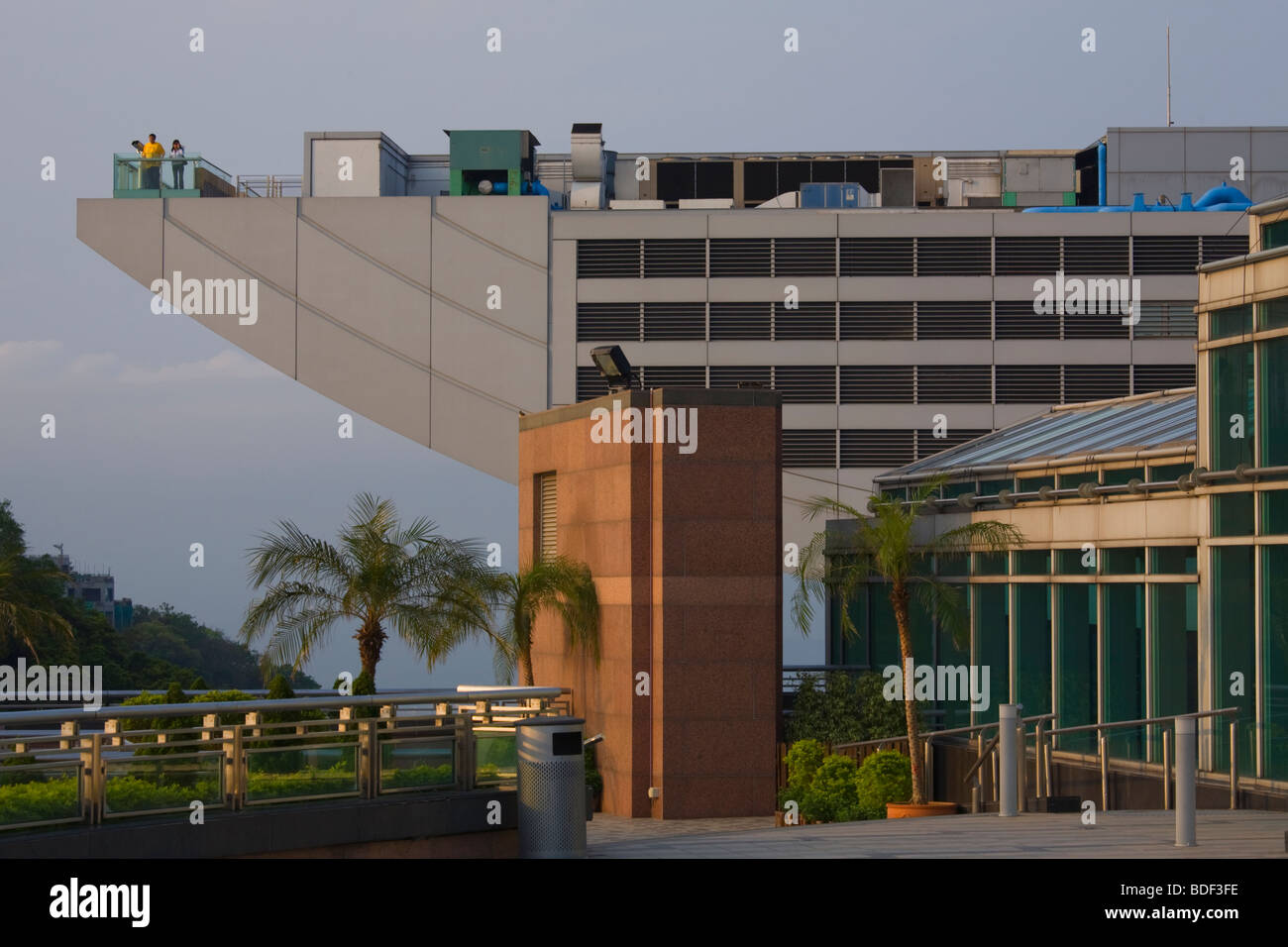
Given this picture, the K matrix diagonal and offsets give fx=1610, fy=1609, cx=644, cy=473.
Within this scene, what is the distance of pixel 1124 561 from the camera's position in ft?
72.1

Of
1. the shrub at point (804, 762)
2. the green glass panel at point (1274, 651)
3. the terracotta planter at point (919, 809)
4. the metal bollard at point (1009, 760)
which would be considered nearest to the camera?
the metal bollard at point (1009, 760)

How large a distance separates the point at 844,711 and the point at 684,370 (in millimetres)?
31060

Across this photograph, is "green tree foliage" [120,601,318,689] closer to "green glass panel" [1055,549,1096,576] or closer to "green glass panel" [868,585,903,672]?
"green glass panel" [868,585,903,672]

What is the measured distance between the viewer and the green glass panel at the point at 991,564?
25.1 meters

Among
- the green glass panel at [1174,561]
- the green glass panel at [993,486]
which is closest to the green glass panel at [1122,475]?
the green glass panel at [1174,561]

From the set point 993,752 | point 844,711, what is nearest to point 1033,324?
point 844,711

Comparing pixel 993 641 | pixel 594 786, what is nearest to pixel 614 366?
pixel 594 786

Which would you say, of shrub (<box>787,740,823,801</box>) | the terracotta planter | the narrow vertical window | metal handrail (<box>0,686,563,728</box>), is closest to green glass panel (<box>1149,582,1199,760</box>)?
the terracotta planter

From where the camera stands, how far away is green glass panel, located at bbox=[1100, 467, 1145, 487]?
72.3 ft

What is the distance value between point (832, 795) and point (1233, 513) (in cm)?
678

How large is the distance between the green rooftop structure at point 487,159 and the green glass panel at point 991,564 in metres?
36.3

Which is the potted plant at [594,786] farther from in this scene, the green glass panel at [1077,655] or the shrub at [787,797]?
the green glass panel at [1077,655]

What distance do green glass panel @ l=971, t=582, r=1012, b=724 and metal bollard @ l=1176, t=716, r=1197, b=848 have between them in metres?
10.7
